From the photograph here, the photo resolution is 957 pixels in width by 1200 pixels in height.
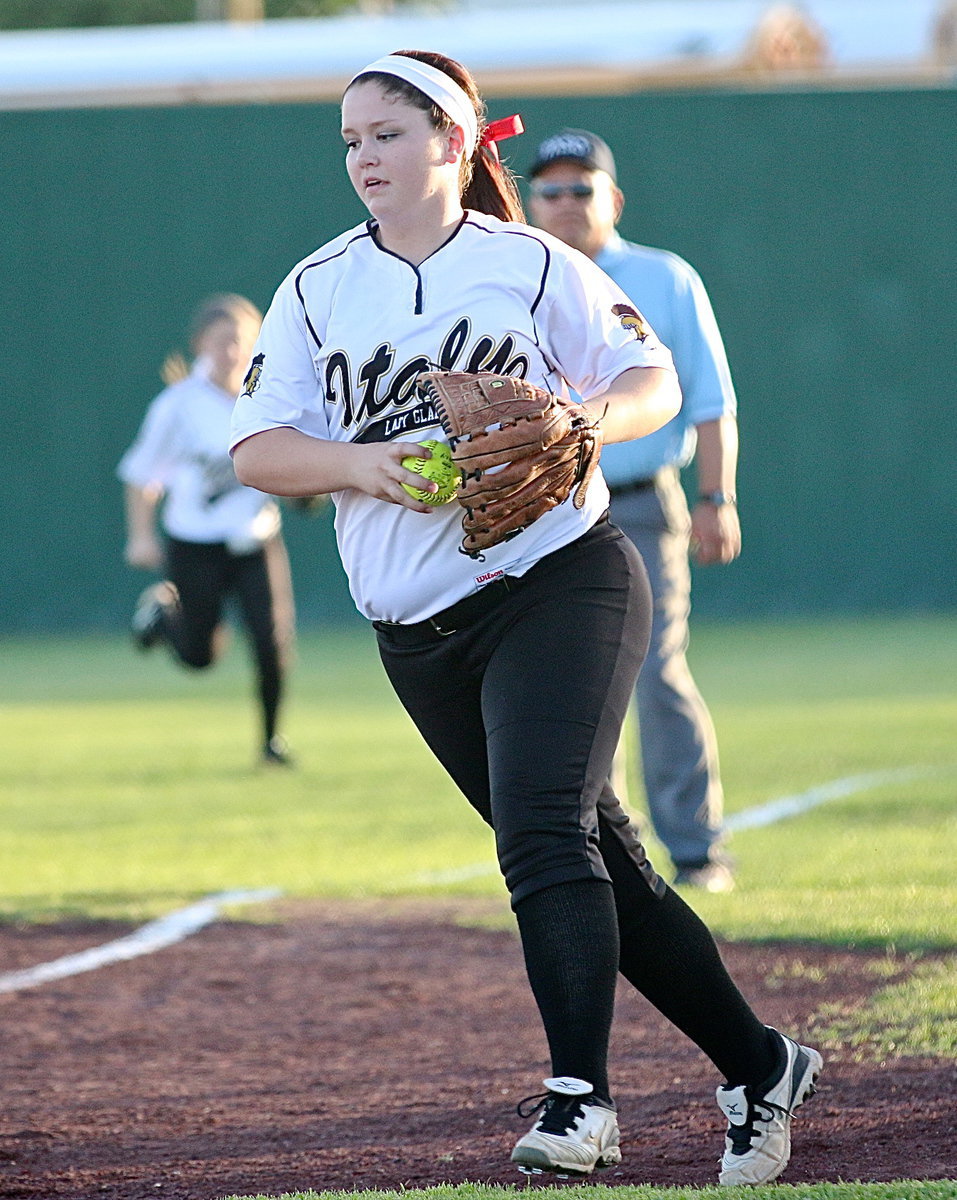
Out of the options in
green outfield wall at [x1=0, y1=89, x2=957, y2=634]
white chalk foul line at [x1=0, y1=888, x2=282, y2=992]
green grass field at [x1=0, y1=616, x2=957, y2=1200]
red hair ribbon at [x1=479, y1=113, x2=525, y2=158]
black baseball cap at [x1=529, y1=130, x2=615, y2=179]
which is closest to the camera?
red hair ribbon at [x1=479, y1=113, x2=525, y2=158]

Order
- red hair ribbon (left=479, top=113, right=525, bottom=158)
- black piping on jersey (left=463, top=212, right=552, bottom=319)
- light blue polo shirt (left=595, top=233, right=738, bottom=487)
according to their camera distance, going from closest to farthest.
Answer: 1. black piping on jersey (left=463, top=212, right=552, bottom=319)
2. red hair ribbon (left=479, top=113, right=525, bottom=158)
3. light blue polo shirt (left=595, top=233, right=738, bottom=487)

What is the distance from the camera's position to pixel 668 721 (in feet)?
19.7

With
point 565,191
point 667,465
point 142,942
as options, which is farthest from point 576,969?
point 565,191

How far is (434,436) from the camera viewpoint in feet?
10.6

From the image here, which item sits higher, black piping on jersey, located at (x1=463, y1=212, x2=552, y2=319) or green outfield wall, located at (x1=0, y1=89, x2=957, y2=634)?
green outfield wall, located at (x1=0, y1=89, x2=957, y2=634)

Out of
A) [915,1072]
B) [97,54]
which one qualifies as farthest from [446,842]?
[97,54]

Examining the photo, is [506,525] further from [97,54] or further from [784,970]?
[97,54]

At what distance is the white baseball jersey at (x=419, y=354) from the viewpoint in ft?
10.6

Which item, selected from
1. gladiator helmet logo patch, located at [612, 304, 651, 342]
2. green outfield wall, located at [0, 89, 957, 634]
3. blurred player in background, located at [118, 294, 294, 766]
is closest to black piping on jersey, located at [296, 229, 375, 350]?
gladiator helmet logo patch, located at [612, 304, 651, 342]

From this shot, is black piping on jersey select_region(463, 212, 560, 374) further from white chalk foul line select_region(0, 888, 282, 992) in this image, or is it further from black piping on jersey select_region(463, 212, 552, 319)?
white chalk foul line select_region(0, 888, 282, 992)

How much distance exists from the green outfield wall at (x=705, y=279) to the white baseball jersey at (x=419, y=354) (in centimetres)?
1383

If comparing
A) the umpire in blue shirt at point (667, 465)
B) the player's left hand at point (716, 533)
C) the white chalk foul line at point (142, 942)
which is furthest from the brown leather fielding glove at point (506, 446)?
the white chalk foul line at point (142, 942)

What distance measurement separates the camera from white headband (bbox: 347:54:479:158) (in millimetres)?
3260

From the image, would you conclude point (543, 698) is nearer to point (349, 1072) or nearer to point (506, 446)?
point (506, 446)
